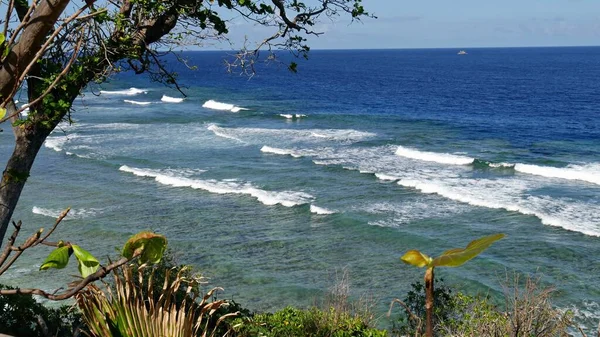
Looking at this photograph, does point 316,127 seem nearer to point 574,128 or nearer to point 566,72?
point 574,128

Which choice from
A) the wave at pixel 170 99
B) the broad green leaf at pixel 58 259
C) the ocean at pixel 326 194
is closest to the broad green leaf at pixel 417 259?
the broad green leaf at pixel 58 259

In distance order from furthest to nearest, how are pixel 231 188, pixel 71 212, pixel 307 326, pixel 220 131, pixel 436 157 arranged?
1. pixel 220 131
2. pixel 436 157
3. pixel 231 188
4. pixel 71 212
5. pixel 307 326

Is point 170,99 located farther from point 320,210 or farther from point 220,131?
point 320,210

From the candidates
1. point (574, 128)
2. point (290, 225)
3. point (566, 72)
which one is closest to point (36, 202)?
point (290, 225)

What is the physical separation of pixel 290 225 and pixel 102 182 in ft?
29.7

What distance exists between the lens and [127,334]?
3.46 m

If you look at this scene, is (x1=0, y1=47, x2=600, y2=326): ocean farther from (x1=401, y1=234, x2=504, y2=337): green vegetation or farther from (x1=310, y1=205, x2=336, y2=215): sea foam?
(x1=401, y1=234, x2=504, y2=337): green vegetation

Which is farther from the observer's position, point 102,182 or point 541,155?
point 541,155

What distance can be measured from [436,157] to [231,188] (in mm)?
10846

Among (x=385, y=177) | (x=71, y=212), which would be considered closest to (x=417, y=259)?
(x=71, y=212)

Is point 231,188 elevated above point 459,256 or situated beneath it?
situated beneath

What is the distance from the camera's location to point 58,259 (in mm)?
2377

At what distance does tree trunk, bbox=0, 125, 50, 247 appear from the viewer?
19.9 feet

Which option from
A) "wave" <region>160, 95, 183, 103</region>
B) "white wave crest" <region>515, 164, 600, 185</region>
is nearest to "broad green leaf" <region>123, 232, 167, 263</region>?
"white wave crest" <region>515, 164, 600, 185</region>
